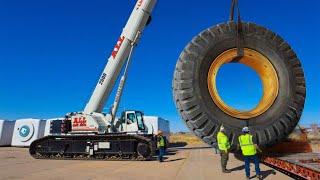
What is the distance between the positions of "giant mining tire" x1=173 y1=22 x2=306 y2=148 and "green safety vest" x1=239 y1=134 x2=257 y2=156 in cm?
25

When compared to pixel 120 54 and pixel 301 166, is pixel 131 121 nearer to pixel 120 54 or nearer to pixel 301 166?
pixel 120 54

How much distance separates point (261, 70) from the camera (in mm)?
10328

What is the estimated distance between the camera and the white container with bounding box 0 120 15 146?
33688 millimetres

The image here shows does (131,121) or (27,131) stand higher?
(27,131)

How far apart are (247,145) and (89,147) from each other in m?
12.5

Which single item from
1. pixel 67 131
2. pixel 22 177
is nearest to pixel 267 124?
pixel 22 177

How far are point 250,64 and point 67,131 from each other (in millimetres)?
13331

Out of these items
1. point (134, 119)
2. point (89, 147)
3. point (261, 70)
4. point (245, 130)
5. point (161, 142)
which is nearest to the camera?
point (245, 130)

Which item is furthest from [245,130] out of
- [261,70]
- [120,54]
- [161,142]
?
[120,54]

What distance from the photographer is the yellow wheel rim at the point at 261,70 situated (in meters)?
9.62

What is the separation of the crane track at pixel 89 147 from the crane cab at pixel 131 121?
1350mm

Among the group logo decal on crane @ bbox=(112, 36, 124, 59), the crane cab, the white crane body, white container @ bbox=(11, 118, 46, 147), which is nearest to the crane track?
the white crane body

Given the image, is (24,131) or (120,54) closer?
(120,54)

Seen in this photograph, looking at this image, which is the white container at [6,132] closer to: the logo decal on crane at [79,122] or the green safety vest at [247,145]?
the logo decal on crane at [79,122]
